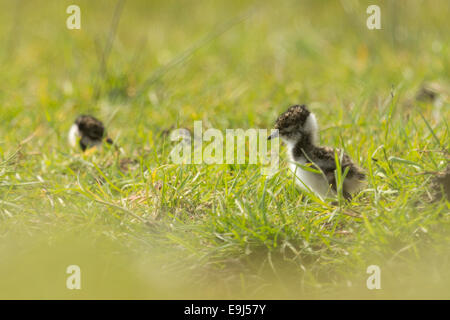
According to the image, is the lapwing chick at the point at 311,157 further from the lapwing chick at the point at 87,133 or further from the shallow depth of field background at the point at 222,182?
the lapwing chick at the point at 87,133

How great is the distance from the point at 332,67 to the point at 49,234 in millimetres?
4468

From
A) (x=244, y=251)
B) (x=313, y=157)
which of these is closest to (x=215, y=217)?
(x=244, y=251)

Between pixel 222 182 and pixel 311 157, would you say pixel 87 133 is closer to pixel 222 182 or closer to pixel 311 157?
pixel 222 182

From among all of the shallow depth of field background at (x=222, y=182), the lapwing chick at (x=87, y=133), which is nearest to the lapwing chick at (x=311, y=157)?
the shallow depth of field background at (x=222, y=182)

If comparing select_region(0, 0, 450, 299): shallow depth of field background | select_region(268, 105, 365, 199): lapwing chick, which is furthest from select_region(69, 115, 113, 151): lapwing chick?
select_region(268, 105, 365, 199): lapwing chick

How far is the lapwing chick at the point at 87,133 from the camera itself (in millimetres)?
5535

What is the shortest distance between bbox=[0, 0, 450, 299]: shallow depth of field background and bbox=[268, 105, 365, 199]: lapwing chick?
0.41 ft

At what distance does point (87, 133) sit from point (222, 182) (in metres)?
1.71

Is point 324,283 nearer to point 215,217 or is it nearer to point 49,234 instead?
point 215,217

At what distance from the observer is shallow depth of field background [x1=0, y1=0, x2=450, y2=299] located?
3656mm

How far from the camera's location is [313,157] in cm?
445

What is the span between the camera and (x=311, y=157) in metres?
4.45

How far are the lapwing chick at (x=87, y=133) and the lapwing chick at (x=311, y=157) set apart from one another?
1769mm

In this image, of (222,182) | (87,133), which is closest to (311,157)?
(222,182)
